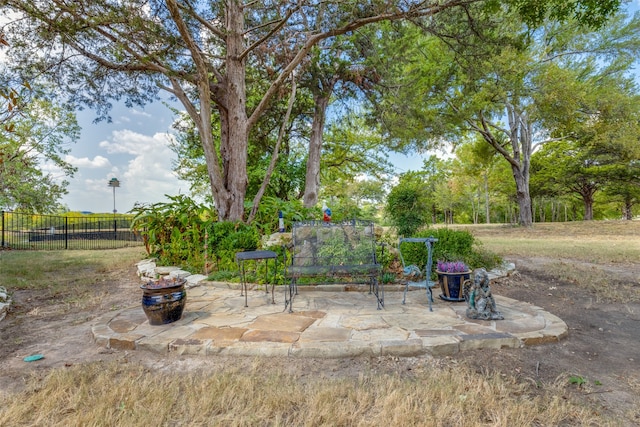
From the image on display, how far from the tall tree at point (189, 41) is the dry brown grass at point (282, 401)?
4.78m

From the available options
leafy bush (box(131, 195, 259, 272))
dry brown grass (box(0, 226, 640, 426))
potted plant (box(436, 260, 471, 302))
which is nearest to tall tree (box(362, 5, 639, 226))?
potted plant (box(436, 260, 471, 302))

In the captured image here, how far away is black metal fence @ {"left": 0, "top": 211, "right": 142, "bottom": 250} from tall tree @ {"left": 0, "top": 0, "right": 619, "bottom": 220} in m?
6.83

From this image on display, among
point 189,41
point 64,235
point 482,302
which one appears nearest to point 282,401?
point 482,302

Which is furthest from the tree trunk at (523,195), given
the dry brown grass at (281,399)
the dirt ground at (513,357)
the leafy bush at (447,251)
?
the dry brown grass at (281,399)

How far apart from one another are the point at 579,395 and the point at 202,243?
18.2ft

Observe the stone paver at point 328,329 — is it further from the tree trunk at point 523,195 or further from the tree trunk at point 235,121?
the tree trunk at point 523,195

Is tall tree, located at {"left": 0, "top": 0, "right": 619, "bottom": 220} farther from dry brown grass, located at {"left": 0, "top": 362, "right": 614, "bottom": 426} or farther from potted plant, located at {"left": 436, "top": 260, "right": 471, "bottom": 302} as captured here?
dry brown grass, located at {"left": 0, "top": 362, "right": 614, "bottom": 426}

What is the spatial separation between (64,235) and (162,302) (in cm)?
1425

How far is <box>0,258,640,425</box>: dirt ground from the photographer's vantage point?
212 centimetres

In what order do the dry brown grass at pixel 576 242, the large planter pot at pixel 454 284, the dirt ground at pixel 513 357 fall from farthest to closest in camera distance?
the dry brown grass at pixel 576 242
the large planter pot at pixel 454 284
the dirt ground at pixel 513 357

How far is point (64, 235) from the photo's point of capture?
1382cm

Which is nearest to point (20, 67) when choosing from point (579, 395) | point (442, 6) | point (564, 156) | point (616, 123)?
point (442, 6)

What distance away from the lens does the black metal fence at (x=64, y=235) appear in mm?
12586

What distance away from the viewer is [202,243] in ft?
19.6
